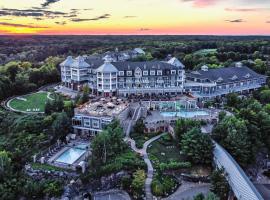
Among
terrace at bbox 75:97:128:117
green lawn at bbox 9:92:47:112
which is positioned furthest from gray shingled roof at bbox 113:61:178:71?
green lawn at bbox 9:92:47:112

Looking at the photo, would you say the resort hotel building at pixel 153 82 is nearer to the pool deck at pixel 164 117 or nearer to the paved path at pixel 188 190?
the pool deck at pixel 164 117

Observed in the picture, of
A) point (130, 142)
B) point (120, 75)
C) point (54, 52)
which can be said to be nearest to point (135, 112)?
point (130, 142)

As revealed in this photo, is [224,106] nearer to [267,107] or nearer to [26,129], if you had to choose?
[267,107]

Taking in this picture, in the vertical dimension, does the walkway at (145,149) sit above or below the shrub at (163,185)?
above

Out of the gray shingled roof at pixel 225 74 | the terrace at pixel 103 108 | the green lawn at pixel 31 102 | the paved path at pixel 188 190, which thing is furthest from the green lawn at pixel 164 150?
the gray shingled roof at pixel 225 74

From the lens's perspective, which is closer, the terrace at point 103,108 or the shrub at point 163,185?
the shrub at point 163,185

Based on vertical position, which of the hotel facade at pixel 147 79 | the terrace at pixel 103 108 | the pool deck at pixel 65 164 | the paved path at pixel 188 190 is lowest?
the paved path at pixel 188 190
